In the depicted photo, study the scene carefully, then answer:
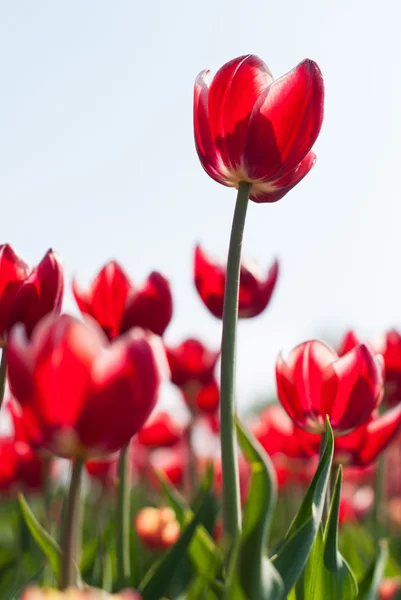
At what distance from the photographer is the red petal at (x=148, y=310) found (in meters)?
1.24

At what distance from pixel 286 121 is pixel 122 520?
26.1 inches

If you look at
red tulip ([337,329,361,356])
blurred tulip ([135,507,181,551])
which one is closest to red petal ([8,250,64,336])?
red tulip ([337,329,361,356])

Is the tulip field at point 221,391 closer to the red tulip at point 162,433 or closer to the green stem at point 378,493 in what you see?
the green stem at point 378,493

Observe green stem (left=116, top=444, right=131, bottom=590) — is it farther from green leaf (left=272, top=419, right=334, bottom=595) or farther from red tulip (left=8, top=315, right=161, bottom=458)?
red tulip (left=8, top=315, right=161, bottom=458)

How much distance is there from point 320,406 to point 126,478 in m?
0.34

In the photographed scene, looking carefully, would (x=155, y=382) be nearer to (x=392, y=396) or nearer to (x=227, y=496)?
(x=227, y=496)

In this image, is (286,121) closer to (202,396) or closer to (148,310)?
(148,310)

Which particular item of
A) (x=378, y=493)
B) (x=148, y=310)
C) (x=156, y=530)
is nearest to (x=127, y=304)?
(x=148, y=310)

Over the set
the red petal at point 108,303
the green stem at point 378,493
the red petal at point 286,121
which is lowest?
the green stem at point 378,493

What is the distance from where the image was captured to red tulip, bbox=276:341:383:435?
3.74ft

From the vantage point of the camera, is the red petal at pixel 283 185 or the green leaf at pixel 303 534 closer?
the green leaf at pixel 303 534

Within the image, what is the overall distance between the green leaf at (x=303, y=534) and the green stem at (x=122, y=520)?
387mm

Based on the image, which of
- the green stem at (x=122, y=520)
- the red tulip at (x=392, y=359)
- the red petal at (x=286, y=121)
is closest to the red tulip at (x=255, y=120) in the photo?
the red petal at (x=286, y=121)

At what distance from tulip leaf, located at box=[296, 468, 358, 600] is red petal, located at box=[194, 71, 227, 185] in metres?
0.44
